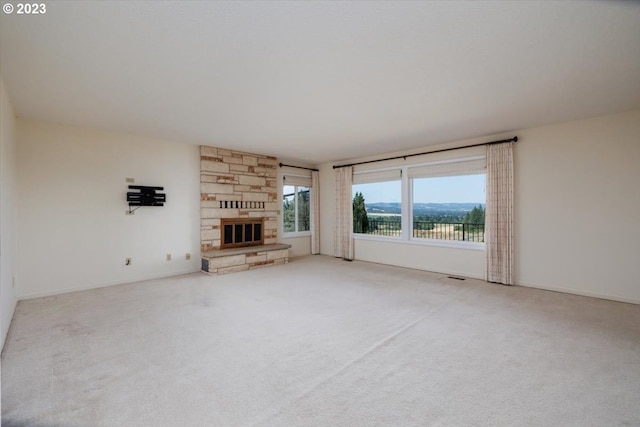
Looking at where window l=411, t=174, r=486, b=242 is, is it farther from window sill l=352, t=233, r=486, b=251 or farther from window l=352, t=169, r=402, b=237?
window l=352, t=169, r=402, b=237

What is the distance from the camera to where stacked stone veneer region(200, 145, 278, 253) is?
220 inches

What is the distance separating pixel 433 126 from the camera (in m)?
4.26

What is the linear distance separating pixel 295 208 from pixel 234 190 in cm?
181

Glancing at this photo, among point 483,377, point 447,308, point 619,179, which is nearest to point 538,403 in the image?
point 483,377

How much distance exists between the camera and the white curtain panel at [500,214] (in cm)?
453

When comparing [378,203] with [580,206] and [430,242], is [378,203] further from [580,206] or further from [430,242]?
[580,206]

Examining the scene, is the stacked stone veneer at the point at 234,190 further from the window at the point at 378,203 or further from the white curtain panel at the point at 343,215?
the window at the point at 378,203

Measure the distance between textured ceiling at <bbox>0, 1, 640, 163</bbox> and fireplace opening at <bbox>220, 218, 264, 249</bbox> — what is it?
2.40 meters

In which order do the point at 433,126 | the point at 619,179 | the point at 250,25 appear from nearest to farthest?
the point at 250,25
the point at 619,179
the point at 433,126

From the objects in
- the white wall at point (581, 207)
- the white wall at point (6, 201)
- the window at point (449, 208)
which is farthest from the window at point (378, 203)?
the white wall at point (6, 201)

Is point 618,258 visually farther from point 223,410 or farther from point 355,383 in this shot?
point 223,410

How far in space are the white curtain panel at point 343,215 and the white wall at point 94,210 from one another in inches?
129

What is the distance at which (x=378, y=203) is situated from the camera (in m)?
6.65

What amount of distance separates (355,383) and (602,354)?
7.01 ft
